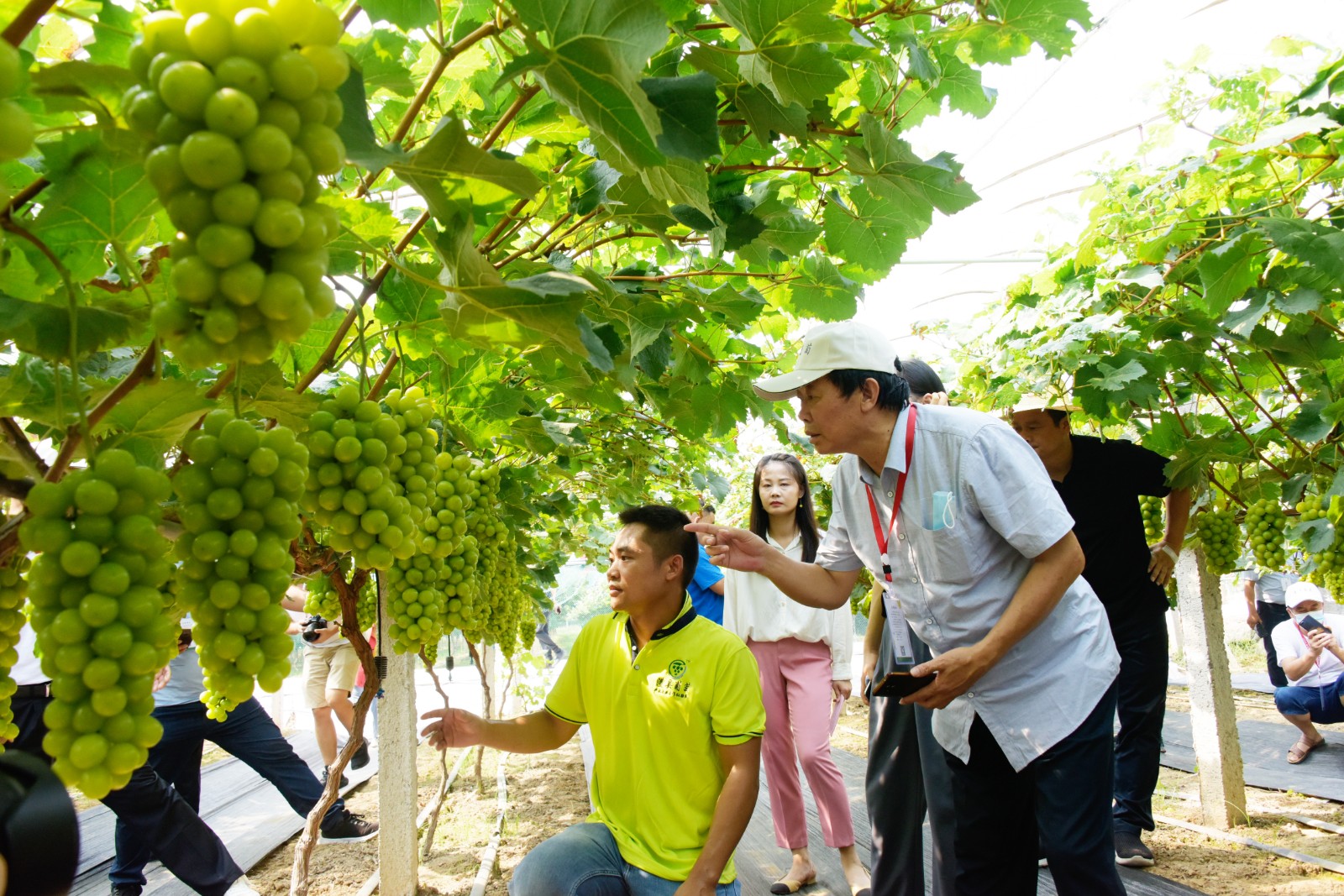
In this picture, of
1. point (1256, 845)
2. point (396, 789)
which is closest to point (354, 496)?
point (396, 789)

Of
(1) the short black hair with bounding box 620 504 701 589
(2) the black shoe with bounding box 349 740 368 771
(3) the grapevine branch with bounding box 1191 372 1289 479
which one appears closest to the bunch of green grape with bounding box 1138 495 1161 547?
(3) the grapevine branch with bounding box 1191 372 1289 479

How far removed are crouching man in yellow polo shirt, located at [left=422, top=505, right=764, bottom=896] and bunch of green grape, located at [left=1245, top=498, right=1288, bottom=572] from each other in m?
2.95

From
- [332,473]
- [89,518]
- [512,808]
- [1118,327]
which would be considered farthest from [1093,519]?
[512,808]

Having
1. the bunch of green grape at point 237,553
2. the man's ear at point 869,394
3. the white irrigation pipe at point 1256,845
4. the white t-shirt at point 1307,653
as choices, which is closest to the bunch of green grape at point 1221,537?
the white irrigation pipe at point 1256,845

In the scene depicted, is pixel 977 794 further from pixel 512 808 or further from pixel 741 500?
pixel 741 500

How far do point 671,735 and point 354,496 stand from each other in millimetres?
1674

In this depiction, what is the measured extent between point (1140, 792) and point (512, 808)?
4.38 meters

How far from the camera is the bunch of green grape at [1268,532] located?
4016 millimetres

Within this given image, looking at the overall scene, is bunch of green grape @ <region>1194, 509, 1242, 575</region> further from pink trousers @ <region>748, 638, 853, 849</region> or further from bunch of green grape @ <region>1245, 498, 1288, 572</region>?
pink trousers @ <region>748, 638, 853, 849</region>

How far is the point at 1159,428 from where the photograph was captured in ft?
13.0

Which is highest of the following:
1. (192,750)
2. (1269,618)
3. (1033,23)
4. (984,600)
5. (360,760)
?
(1033,23)

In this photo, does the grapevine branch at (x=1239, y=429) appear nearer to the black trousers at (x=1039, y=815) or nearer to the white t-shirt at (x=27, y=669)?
the black trousers at (x=1039, y=815)

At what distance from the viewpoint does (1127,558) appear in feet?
13.0

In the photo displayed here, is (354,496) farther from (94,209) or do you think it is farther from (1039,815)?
(1039,815)
